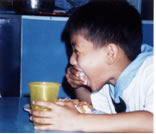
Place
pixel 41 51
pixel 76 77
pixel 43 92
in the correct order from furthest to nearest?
pixel 41 51
pixel 76 77
pixel 43 92

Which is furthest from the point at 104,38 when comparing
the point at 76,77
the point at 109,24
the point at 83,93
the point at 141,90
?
the point at 83,93

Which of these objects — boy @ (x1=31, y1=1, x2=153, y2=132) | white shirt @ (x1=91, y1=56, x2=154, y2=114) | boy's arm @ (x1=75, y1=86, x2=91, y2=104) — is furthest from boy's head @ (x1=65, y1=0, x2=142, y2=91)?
boy's arm @ (x1=75, y1=86, x2=91, y2=104)

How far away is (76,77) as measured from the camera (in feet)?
4.10

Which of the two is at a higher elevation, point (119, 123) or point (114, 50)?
point (114, 50)

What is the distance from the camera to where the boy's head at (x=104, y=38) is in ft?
3.15

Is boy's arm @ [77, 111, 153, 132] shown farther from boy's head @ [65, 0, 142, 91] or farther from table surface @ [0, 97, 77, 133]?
boy's head @ [65, 0, 142, 91]

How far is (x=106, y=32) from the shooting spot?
0.96m

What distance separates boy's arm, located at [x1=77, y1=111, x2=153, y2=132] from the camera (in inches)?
28.2

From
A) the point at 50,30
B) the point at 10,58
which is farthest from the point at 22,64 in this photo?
the point at 50,30

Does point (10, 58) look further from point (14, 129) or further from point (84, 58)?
point (14, 129)

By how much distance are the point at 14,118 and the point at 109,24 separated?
1.54 ft

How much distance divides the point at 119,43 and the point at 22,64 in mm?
591

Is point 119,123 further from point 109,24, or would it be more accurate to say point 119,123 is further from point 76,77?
point 76,77

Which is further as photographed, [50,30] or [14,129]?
[50,30]
